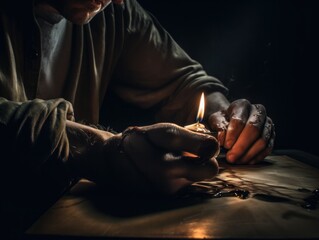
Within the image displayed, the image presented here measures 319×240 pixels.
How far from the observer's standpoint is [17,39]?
5.97 ft

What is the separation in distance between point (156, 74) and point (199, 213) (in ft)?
6.59

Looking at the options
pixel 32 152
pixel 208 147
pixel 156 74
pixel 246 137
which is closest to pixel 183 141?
pixel 208 147

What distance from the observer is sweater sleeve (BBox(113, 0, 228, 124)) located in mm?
2820

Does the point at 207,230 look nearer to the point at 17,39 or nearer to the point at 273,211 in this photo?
the point at 273,211

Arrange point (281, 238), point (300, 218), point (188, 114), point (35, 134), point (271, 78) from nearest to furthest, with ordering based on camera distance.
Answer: point (281, 238)
point (300, 218)
point (35, 134)
point (188, 114)
point (271, 78)

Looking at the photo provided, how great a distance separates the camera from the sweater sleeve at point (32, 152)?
1188 millimetres

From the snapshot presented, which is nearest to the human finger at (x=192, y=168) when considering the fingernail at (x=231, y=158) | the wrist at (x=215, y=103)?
the fingernail at (x=231, y=158)

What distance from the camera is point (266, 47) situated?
3.31 meters

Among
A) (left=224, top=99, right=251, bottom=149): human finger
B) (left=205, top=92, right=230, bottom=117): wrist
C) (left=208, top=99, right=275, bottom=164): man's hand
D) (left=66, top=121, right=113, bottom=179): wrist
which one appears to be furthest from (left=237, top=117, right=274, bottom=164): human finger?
(left=66, top=121, right=113, bottom=179): wrist

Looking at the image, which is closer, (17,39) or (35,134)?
(35,134)

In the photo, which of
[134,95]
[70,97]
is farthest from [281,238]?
[134,95]

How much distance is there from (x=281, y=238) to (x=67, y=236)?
587mm

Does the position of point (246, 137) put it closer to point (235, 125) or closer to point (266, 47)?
point (235, 125)

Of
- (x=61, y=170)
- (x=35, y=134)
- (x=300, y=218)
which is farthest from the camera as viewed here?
(x=61, y=170)
